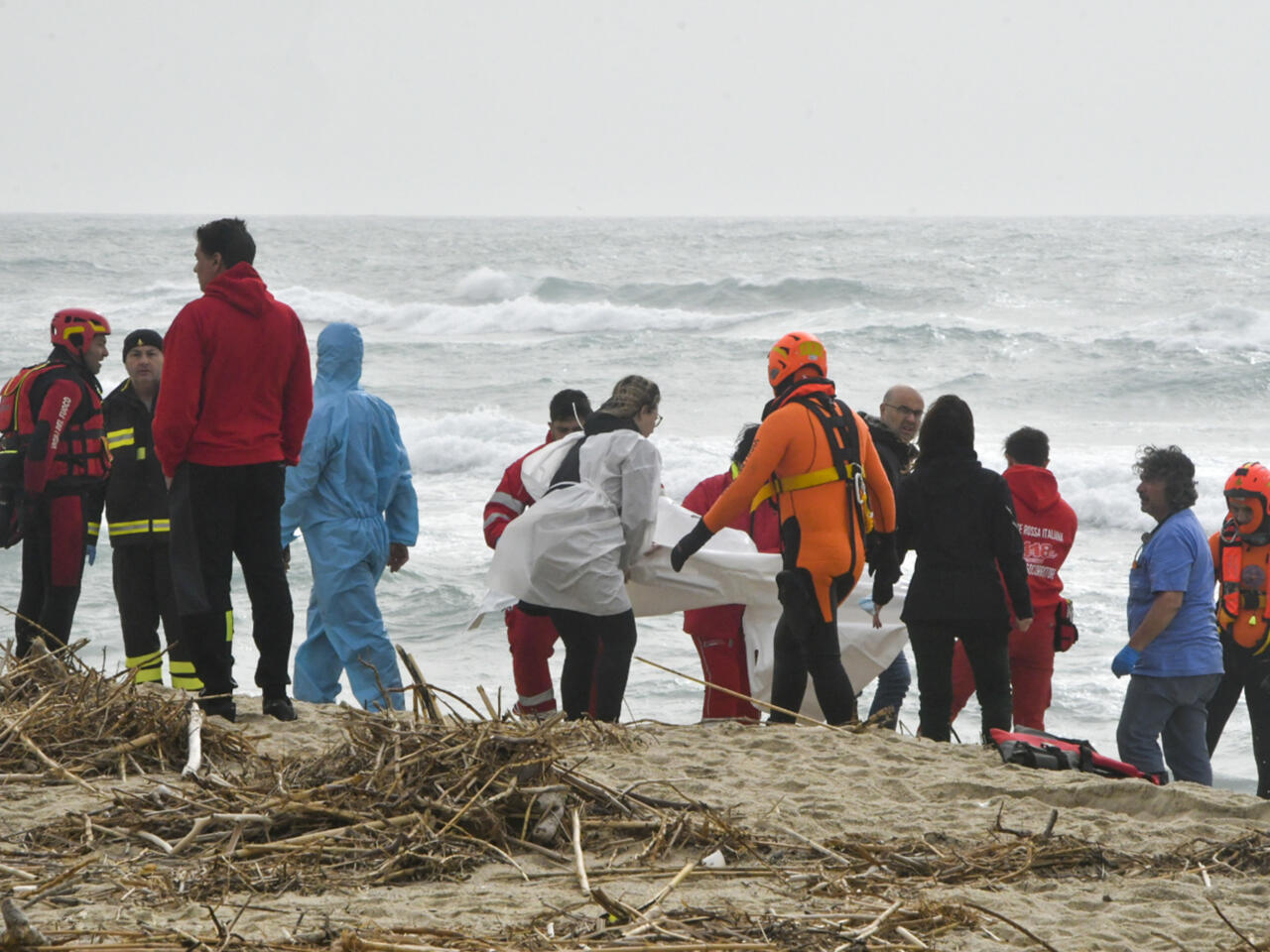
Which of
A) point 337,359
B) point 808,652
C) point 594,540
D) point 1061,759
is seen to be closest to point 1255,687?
point 1061,759

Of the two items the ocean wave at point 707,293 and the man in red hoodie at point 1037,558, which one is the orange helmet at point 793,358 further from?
the ocean wave at point 707,293

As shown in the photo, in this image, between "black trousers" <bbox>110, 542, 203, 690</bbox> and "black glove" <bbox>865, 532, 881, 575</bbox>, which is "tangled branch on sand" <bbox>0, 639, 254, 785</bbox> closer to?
"black trousers" <bbox>110, 542, 203, 690</bbox>

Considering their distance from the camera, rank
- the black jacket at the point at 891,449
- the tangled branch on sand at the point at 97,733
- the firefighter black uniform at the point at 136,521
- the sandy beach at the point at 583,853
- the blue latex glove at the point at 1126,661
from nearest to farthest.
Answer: the sandy beach at the point at 583,853, the tangled branch on sand at the point at 97,733, the firefighter black uniform at the point at 136,521, the blue latex glove at the point at 1126,661, the black jacket at the point at 891,449

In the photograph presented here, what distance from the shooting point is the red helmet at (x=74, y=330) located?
6.28 metres

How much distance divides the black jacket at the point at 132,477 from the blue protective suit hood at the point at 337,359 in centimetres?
83

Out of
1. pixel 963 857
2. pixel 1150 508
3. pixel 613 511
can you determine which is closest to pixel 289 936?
pixel 963 857

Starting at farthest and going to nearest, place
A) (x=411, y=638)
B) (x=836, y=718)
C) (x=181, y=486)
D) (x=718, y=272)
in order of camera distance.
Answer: (x=718, y=272) → (x=411, y=638) → (x=836, y=718) → (x=181, y=486)

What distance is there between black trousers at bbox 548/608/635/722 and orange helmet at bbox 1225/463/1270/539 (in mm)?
2639

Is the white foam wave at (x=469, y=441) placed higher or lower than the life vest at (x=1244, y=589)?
lower

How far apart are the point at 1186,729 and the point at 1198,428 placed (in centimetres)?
1747

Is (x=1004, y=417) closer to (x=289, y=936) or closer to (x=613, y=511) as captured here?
(x=613, y=511)

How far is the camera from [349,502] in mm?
6383

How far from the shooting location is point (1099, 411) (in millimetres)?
23438

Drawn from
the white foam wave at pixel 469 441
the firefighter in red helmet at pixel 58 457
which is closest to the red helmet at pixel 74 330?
the firefighter in red helmet at pixel 58 457
